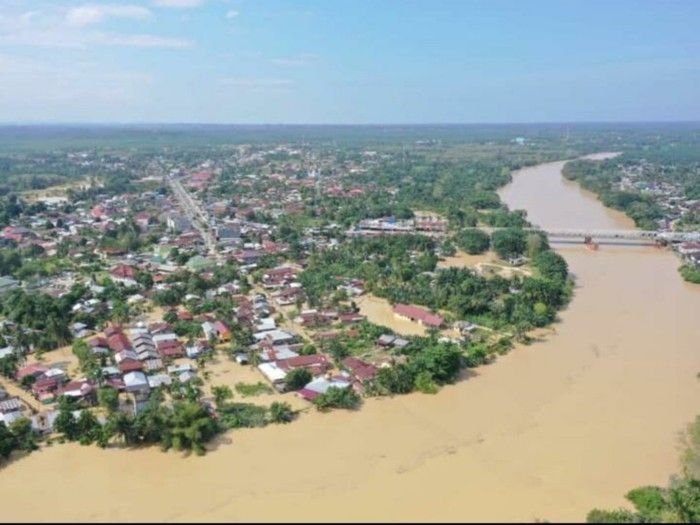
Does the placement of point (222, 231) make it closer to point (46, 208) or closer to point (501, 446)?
point (46, 208)

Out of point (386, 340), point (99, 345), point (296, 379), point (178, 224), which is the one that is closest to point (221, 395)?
point (296, 379)

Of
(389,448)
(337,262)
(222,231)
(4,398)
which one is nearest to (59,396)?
(4,398)

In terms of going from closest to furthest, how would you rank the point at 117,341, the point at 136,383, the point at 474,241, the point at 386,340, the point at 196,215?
the point at 136,383, the point at 117,341, the point at 386,340, the point at 474,241, the point at 196,215

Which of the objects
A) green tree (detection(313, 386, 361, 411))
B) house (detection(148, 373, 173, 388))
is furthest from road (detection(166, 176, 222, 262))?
green tree (detection(313, 386, 361, 411))

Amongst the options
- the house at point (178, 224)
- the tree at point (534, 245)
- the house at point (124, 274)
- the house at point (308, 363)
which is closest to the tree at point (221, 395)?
the house at point (308, 363)

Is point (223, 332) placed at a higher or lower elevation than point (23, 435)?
higher

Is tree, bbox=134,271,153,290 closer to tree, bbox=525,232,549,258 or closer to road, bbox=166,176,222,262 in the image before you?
road, bbox=166,176,222,262

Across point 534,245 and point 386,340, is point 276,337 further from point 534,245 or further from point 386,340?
point 534,245

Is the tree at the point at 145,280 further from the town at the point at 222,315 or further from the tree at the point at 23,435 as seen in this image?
the tree at the point at 23,435
